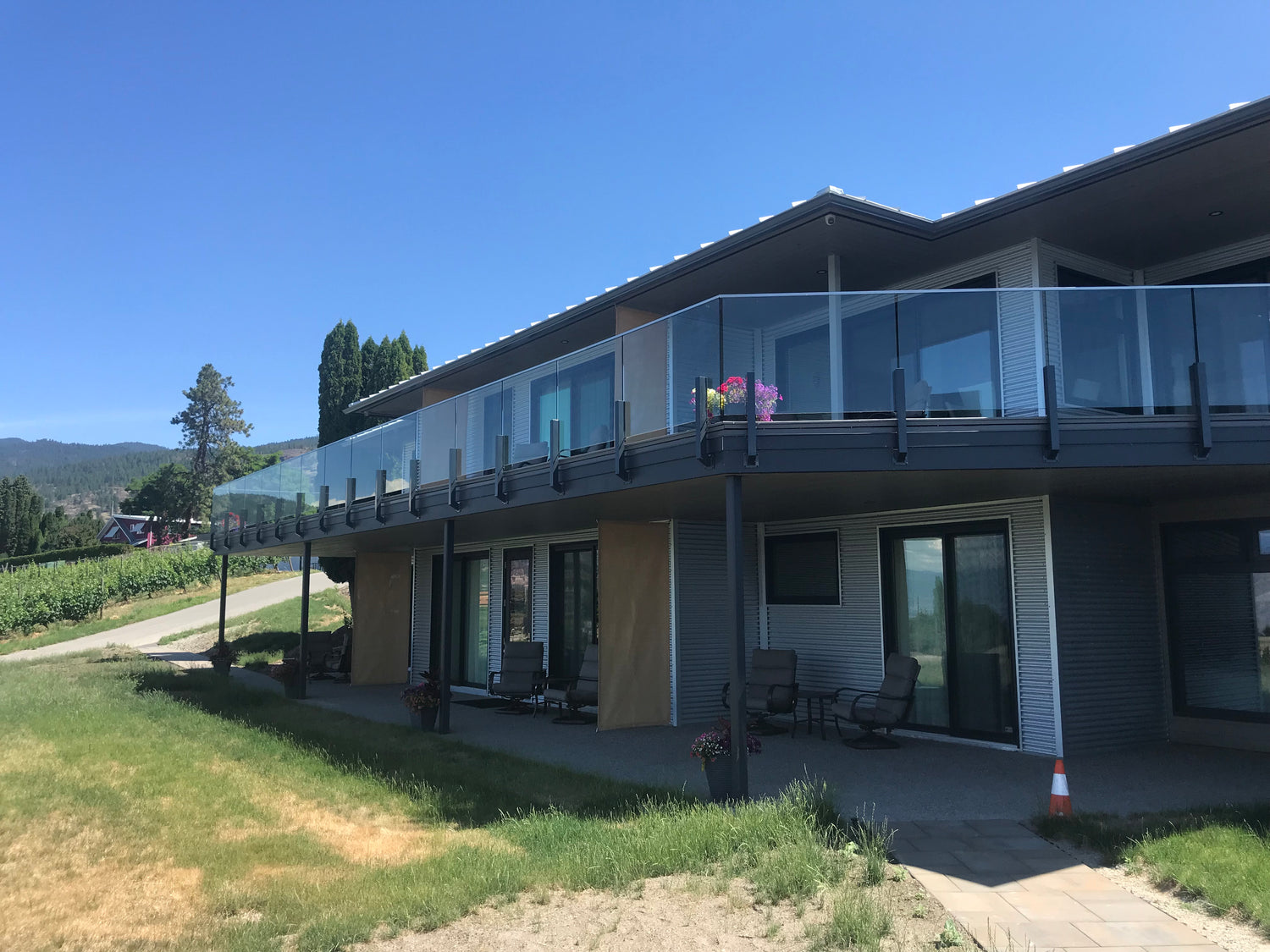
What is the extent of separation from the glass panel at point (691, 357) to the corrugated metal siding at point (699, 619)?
401 centimetres

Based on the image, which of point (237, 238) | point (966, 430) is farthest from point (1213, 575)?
point (237, 238)

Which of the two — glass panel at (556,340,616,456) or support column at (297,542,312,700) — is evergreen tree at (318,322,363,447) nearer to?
support column at (297,542,312,700)

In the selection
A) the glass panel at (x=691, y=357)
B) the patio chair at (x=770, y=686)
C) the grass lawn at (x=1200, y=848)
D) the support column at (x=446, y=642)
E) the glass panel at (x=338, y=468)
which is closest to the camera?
the grass lawn at (x=1200, y=848)

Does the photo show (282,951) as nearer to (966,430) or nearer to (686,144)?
(966,430)

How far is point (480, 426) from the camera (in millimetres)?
10445

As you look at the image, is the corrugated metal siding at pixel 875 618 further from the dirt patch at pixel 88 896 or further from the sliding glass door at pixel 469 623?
the dirt patch at pixel 88 896

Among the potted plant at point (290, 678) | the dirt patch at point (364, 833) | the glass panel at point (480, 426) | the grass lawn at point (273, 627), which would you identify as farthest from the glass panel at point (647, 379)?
the grass lawn at point (273, 627)

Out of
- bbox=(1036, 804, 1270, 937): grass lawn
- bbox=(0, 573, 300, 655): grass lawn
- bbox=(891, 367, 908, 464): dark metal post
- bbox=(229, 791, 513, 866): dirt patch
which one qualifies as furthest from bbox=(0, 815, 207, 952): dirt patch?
bbox=(0, 573, 300, 655): grass lawn

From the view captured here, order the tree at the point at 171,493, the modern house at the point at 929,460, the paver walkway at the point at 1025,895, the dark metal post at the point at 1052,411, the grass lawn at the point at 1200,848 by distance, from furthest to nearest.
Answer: the tree at the point at 171,493
the modern house at the point at 929,460
the dark metal post at the point at 1052,411
the grass lawn at the point at 1200,848
the paver walkway at the point at 1025,895

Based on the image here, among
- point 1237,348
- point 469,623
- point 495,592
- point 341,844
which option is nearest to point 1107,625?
point 1237,348

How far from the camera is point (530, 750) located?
9.52 meters

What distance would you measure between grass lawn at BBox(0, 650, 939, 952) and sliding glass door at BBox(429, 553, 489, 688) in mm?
5732

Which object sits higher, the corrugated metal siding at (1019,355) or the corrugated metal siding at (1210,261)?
the corrugated metal siding at (1210,261)

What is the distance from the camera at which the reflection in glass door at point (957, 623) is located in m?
9.14
